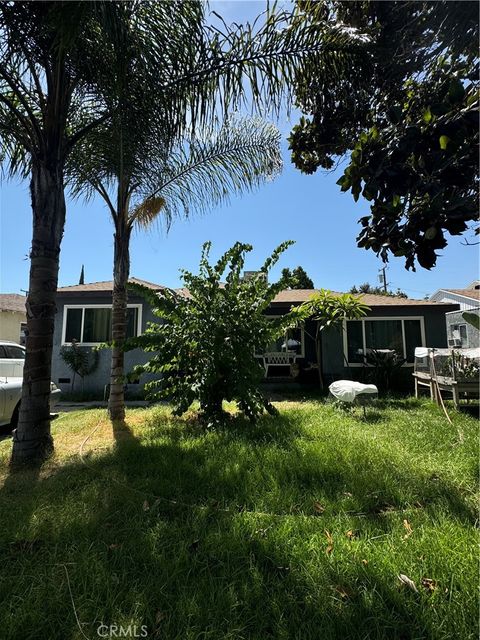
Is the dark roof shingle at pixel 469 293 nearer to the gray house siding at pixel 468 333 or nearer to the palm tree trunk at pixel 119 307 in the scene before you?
the gray house siding at pixel 468 333

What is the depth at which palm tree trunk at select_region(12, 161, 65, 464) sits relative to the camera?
14.9 feet

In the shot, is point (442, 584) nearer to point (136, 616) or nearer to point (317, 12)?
point (136, 616)

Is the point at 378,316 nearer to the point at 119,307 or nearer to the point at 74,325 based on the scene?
the point at 119,307

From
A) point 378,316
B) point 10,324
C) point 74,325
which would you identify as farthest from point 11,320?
point 378,316

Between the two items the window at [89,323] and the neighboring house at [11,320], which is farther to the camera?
the neighboring house at [11,320]

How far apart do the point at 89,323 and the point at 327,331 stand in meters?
8.34

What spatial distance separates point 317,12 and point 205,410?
6.02 meters

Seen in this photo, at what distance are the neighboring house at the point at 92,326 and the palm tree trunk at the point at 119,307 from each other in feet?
13.9

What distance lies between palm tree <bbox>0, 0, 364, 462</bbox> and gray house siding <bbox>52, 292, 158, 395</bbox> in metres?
6.64

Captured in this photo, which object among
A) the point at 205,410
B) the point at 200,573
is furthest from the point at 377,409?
the point at 200,573

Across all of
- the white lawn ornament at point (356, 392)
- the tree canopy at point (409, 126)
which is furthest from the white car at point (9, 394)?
the white lawn ornament at point (356, 392)

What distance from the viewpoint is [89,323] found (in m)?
11.9

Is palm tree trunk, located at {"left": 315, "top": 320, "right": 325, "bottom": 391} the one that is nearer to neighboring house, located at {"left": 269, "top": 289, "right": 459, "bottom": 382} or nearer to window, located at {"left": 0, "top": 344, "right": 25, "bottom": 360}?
neighboring house, located at {"left": 269, "top": 289, "right": 459, "bottom": 382}

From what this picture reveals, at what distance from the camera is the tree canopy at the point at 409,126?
207 centimetres
